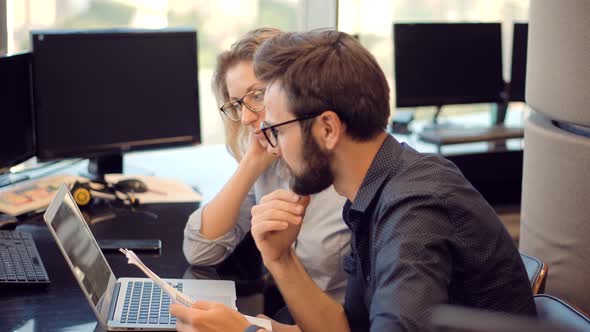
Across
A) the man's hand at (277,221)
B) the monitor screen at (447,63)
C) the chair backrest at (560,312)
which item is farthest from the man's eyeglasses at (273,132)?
the monitor screen at (447,63)

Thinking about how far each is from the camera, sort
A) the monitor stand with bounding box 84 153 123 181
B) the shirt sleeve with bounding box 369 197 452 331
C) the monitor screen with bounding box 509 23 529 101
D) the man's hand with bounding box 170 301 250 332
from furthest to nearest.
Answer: the monitor screen with bounding box 509 23 529 101 < the monitor stand with bounding box 84 153 123 181 < the man's hand with bounding box 170 301 250 332 < the shirt sleeve with bounding box 369 197 452 331

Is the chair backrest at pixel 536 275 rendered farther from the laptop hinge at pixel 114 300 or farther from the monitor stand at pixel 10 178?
the monitor stand at pixel 10 178

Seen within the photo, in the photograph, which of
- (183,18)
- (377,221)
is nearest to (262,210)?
(377,221)

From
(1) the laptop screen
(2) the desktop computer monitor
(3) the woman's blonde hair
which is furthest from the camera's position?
(2) the desktop computer monitor

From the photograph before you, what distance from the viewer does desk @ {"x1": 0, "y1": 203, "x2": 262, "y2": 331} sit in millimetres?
1641

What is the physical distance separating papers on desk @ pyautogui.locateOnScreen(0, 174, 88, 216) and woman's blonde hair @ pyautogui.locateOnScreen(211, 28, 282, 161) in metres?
0.55

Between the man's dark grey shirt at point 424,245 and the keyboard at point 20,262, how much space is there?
78cm

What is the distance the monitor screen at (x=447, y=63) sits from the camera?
3.60m

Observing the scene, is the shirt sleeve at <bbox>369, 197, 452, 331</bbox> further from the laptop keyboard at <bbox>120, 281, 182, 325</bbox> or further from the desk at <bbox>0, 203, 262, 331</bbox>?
the desk at <bbox>0, 203, 262, 331</bbox>

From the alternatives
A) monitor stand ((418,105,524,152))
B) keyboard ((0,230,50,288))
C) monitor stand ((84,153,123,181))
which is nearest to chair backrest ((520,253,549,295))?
keyboard ((0,230,50,288))

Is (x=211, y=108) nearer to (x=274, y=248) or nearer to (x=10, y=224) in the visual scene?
(x=10, y=224)

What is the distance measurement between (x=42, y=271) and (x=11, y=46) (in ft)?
5.44

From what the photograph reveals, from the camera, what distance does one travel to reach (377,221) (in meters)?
1.46

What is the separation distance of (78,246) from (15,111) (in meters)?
0.94
